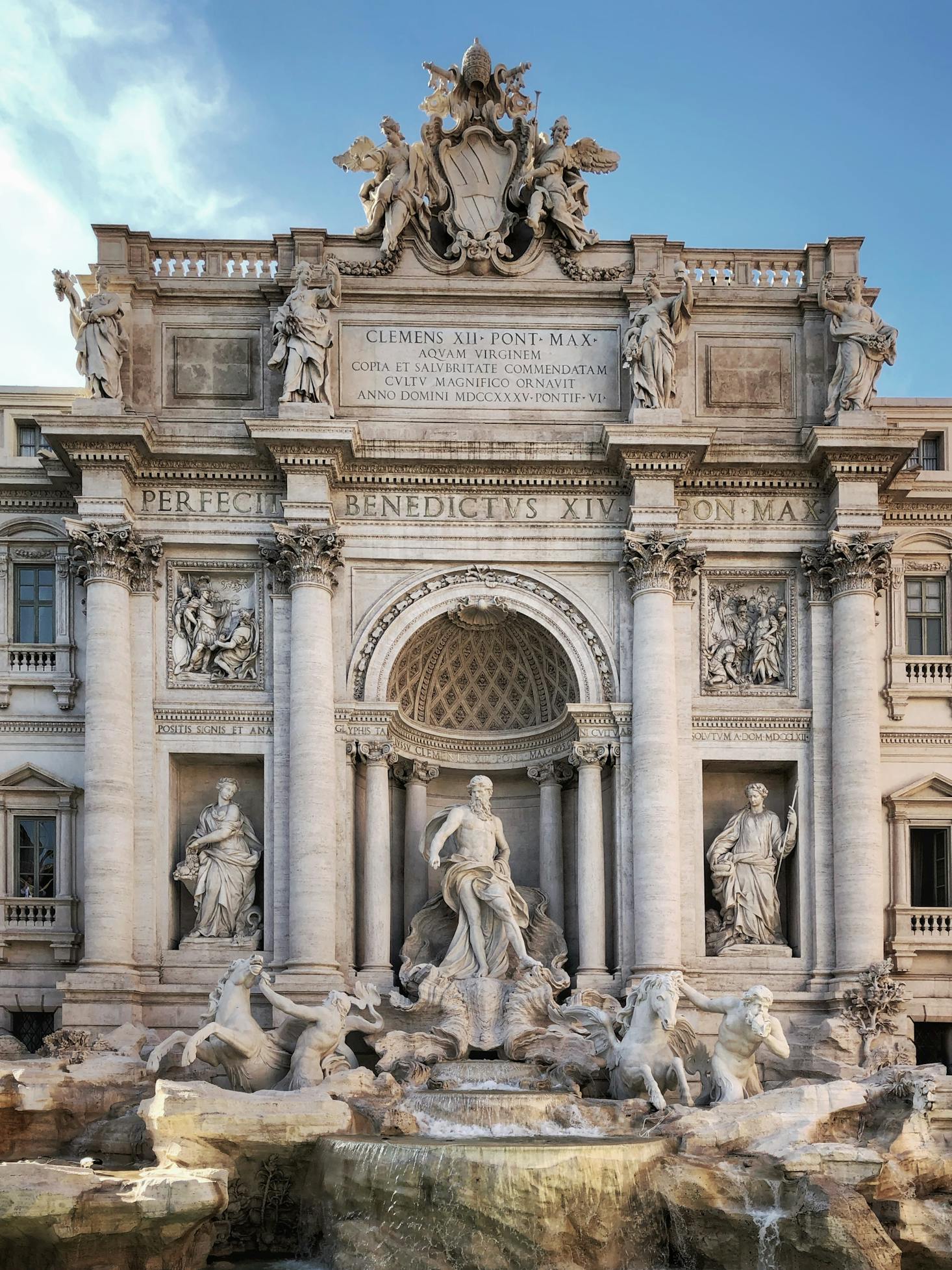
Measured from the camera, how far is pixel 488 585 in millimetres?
26375

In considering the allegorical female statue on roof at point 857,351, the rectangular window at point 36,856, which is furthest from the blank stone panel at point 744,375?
the rectangular window at point 36,856

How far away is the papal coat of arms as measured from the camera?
26.9m

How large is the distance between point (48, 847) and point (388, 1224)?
10.9 m

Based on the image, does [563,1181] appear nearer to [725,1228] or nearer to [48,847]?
[725,1228]

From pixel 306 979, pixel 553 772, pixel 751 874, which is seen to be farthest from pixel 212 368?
pixel 751 874

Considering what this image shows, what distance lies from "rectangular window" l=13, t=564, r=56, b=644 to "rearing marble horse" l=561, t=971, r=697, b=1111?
11.6 metres

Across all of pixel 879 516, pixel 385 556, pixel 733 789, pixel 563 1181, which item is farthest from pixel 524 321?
pixel 563 1181

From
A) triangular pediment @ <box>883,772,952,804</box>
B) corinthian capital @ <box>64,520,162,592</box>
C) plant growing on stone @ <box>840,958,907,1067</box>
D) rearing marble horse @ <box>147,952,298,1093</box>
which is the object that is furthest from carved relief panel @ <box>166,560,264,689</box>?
triangular pediment @ <box>883,772,952,804</box>

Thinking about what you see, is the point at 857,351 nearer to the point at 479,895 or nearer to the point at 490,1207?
the point at 479,895

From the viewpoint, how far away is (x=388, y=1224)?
17.9 meters

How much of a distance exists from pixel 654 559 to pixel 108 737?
8.94 meters

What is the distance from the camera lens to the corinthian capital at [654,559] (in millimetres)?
25734

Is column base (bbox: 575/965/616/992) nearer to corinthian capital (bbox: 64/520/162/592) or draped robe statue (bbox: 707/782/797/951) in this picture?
draped robe statue (bbox: 707/782/797/951)

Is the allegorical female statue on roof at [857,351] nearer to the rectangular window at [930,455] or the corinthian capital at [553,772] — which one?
the rectangular window at [930,455]
